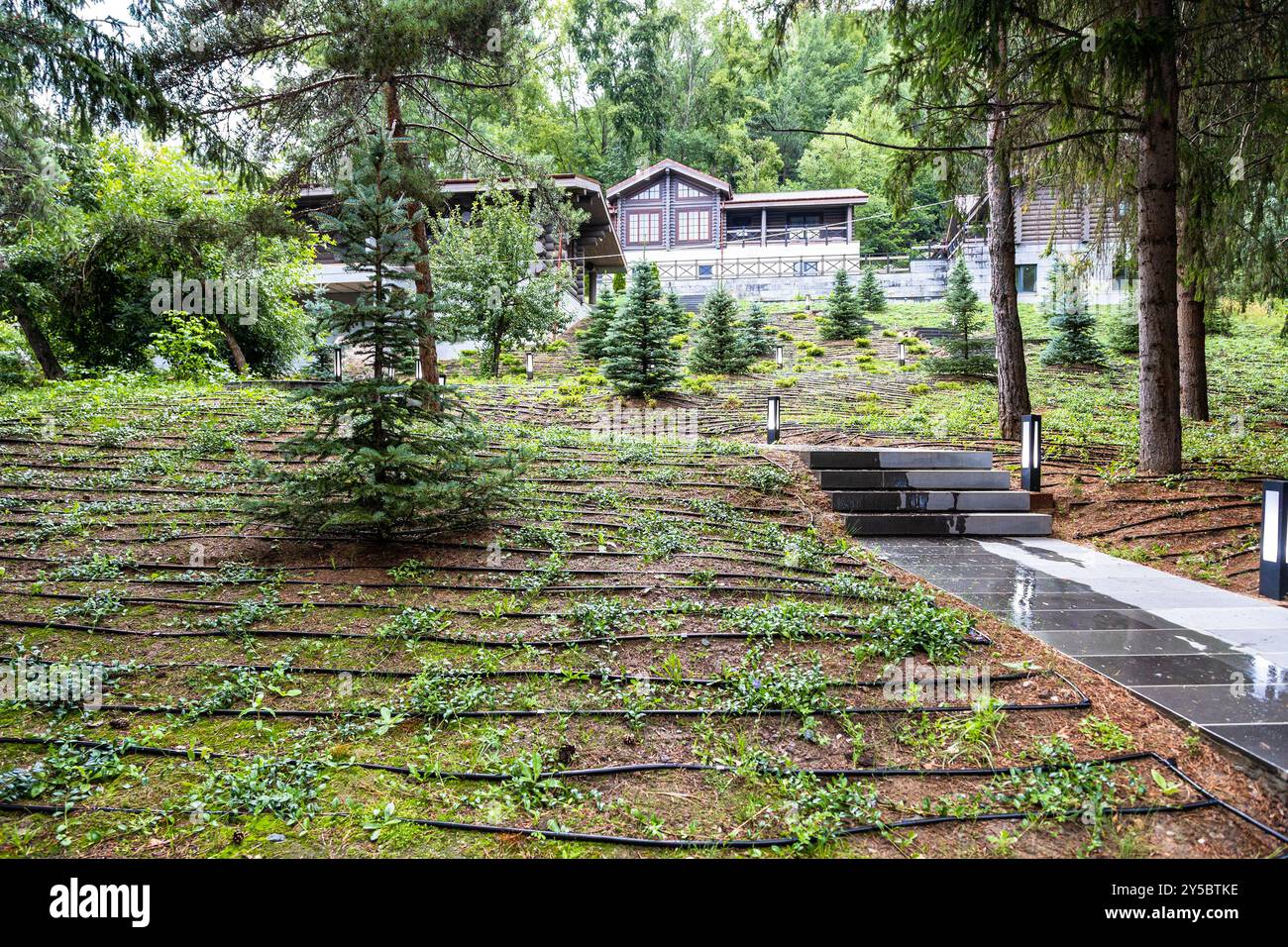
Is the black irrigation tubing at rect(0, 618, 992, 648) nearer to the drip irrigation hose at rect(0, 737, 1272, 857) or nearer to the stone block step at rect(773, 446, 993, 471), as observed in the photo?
the drip irrigation hose at rect(0, 737, 1272, 857)

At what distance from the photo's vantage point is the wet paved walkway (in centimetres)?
330

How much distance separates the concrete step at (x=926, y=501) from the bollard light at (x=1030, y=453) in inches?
9.2

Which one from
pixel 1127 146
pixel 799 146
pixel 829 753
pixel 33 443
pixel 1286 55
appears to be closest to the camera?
pixel 829 753

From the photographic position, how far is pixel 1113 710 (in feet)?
11.1

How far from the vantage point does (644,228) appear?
116ft

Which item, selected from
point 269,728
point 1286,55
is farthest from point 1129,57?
point 269,728

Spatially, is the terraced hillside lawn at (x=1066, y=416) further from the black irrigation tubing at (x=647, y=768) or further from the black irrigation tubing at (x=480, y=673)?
the black irrigation tubing at (x=480, y=673)

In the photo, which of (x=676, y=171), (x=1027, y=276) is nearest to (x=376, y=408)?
(x=1027, y=276)

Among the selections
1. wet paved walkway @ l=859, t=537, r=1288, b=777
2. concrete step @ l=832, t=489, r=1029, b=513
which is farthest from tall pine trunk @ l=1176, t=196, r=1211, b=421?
wet paved walkway @ l=859, t=537, r=1288, b=777

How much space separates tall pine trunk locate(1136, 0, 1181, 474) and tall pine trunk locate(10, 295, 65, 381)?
57.1ft

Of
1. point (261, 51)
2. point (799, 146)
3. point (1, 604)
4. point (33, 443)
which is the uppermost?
point (799, 146)

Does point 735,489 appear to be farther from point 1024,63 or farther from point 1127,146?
point 1127,146

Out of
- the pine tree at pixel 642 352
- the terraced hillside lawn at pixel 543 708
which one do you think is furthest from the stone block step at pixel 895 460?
the pine tree at pixel 642 352

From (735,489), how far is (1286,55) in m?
6.67
